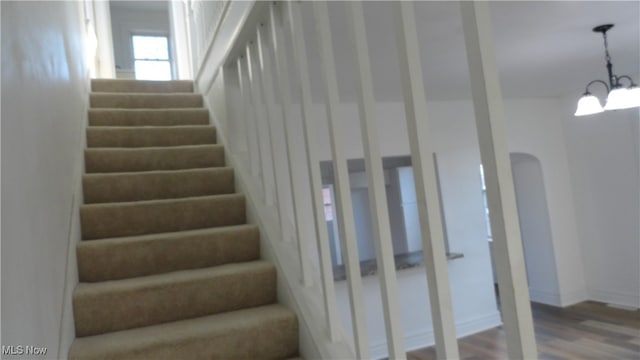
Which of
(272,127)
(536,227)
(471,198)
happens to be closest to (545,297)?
(536,227)

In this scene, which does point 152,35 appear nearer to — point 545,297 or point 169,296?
point 169,296

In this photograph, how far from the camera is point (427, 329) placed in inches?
173

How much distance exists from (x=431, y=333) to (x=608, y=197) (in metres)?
2.61

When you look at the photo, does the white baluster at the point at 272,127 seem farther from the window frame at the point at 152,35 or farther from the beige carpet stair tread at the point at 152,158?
the window frame at the point at 152,35

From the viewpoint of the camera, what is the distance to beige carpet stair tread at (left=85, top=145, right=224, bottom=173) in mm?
2809

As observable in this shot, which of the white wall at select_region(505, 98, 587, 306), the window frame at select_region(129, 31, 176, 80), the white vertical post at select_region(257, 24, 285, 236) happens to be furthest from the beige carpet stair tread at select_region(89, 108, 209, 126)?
the white wall at select_region(505, 98, 587, 306)

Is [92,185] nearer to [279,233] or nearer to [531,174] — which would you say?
[279,233]

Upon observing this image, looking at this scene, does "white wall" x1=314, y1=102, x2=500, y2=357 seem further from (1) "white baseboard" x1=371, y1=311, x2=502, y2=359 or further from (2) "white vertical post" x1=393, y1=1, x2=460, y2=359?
(2) "white vertical post" x1=393, y1=1, x2=460, y2=359

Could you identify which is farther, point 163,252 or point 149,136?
point 149,136

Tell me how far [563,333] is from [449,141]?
2164 mm

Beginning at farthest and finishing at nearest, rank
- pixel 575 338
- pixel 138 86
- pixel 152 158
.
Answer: pixel 575 338 → pixel 138 86 → pixel 152 158

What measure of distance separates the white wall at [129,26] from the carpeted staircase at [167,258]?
3389mm

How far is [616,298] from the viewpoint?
16.6ft

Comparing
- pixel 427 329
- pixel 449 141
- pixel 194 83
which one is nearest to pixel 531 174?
pixel 449 141
